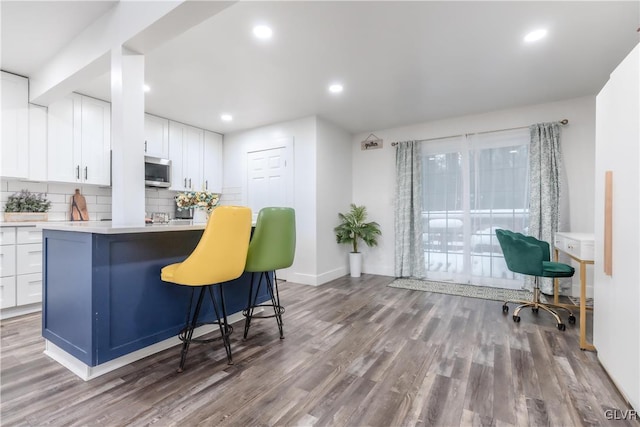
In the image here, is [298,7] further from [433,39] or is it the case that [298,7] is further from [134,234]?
[134,234]

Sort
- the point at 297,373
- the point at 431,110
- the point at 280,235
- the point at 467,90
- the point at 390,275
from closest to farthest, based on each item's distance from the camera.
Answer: the point at 297,373 → the point at 280,235 → the point at 467,90 → the point at 431,110 → the point at 390,275

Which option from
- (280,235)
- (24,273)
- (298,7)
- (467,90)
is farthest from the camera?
(467,90)

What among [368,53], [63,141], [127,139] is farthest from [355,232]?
[63,141]

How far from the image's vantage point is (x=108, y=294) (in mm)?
1923

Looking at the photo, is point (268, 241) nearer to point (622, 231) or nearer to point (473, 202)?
point (622, 231)

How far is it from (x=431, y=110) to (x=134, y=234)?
405 centimetres

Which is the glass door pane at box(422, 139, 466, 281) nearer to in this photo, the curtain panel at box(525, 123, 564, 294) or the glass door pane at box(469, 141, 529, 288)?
the glass door pane at box(469, 141, 529, 288)

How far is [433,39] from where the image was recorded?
2500 mm

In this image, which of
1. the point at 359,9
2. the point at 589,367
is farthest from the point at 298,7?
the point at 589,367

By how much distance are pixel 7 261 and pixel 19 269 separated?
0.14m

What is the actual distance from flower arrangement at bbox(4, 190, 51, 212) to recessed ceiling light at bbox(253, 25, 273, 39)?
3.36 m

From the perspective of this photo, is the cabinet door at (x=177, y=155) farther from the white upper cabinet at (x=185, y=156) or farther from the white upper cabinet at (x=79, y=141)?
the white upper cabinet at (x=79, y=141)

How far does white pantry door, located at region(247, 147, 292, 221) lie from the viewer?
4.77 m

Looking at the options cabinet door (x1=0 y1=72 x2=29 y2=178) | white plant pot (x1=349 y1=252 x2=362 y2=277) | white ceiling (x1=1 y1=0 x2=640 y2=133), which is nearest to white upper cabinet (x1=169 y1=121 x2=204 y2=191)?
white ceiling (x1=1 y1=0 x2=640 y2=133)
